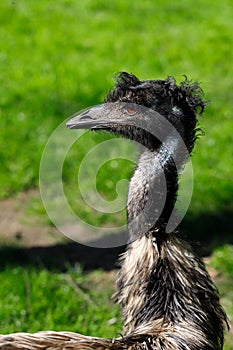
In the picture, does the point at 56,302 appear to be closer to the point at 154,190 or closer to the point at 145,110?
the point at 154,190

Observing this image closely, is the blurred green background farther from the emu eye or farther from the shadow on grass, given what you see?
the emu eye

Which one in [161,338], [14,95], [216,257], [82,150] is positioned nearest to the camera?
[161,338]

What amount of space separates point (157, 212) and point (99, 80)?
12.9ft

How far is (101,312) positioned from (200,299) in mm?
1293

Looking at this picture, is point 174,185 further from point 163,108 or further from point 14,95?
point 14,95

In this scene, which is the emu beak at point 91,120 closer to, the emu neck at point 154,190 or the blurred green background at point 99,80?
the emu neck at point 154,190

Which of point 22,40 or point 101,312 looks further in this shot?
point 22,40

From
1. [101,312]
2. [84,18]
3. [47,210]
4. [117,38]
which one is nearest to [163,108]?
[101,312]

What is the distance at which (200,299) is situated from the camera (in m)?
3.46

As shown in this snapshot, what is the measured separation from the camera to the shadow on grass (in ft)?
16.7

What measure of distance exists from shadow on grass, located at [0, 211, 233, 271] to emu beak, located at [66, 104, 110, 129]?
1658 mm

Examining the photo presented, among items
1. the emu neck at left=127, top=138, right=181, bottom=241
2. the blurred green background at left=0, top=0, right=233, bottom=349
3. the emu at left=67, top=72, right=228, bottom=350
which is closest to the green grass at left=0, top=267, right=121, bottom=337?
the blurred green background at left=0, top=0, right=233, bottom=349

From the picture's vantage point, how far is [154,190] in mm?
3436

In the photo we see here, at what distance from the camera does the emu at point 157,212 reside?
3416 millimetres
